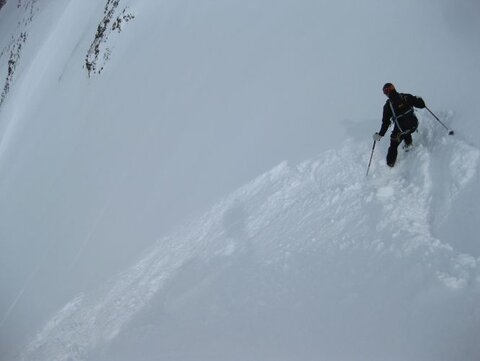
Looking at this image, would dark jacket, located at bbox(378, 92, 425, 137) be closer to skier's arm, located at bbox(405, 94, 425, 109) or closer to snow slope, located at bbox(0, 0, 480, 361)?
skier's arm, located at bbox(405, 94, 425, 109)

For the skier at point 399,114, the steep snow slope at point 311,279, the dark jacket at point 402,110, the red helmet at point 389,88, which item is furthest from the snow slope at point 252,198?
the red helmet at point 389,88

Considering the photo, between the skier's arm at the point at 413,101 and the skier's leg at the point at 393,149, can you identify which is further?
the skier's leg at the point at 393,149

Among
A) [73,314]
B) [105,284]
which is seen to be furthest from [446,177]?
[73,314]

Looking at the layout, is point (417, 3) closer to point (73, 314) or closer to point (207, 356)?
point (207, 356)

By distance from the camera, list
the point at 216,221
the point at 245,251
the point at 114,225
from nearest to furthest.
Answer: the point at 245,251 → the point at 216,221 → the point at 114,225

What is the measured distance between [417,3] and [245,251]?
6.28m

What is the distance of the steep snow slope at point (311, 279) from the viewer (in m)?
5.57

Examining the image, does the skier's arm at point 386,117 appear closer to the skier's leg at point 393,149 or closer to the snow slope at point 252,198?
the skier's leg at point 393,149

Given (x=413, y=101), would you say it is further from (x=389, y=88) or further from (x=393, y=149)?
(x=393, y=149)

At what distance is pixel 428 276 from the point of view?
5793 mm

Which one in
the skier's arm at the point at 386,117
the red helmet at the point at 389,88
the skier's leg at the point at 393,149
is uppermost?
the red helmet at the point at 389,88

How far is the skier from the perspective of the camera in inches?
281

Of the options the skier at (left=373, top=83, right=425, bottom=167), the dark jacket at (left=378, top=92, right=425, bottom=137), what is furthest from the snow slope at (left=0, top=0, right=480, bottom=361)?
the dark jacket at (left=378, top=92, right=425, bottom=137)

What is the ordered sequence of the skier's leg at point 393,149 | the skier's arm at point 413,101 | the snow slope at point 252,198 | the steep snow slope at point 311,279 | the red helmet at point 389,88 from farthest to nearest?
1. the skier's leg at point 393,149
2. the skier's arm at point 413,101
3. the red helmet at point 389,88
4. the snow slope at point 252,198
5. the steep snow slope at point 311,279
